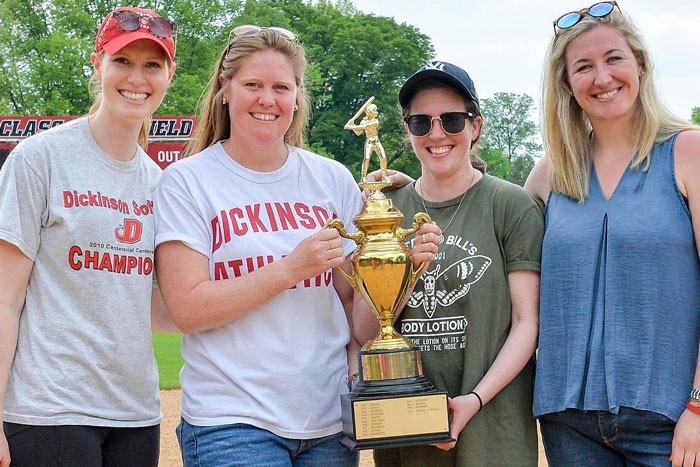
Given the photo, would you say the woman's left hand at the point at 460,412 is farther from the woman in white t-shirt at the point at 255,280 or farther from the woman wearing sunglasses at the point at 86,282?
the woman wearing sunglasses at the point at 86,282

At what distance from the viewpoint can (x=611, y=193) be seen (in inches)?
139

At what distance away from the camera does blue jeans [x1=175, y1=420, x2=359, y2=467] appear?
3.15m

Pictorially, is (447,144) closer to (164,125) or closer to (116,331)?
(116,331)

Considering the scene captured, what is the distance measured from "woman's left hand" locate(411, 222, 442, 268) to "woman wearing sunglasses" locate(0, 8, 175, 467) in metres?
1.13

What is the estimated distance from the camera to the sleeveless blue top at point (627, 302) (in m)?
3.32

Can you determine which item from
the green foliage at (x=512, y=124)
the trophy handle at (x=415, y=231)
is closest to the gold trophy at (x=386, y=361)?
the trophy handle at (x=415, y=231)

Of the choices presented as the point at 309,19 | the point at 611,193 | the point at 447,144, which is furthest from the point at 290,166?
the point at 309,19

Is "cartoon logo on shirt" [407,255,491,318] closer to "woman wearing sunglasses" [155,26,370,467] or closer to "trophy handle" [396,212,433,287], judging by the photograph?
"trophy handle" [396,212,433,287]

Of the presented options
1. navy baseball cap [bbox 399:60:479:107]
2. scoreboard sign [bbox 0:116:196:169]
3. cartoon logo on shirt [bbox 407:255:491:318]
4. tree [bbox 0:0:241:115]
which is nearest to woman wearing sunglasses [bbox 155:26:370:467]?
cartoon logo on shirt [bbox 407:255:491:318]

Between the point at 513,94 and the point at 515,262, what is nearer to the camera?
the point at 515,262

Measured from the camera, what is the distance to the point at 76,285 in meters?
3.36

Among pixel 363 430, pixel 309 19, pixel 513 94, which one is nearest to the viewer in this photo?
pixel 363 430

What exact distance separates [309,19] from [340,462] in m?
41.6

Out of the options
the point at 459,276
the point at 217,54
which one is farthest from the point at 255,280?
the point at 217,54
